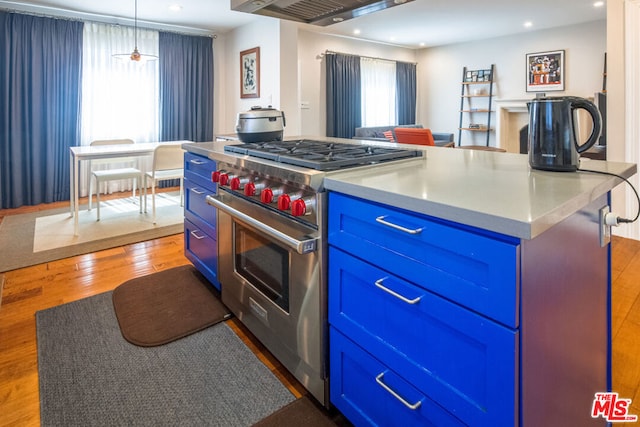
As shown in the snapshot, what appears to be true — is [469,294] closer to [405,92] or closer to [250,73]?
[250,73]

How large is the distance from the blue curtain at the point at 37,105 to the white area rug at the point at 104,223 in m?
0.79

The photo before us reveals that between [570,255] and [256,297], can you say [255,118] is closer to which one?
[256,297]

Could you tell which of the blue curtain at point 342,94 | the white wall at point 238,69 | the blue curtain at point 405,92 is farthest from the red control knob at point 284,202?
the blue curtain at point 405,92

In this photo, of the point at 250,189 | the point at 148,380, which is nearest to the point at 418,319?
the point at 250,189

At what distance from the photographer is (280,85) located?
4691mm

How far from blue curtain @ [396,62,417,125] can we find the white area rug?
4.79m

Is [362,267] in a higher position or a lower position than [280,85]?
lower

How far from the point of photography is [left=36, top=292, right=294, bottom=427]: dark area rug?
1.38m

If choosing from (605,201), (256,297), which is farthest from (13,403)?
(605,201)

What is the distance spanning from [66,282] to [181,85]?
3.77 m

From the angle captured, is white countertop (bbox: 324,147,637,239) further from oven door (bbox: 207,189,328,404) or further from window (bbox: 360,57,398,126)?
window (bbox: 360,57,398,126)

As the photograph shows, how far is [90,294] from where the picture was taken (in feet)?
7.58

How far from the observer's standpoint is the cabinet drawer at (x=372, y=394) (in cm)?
101

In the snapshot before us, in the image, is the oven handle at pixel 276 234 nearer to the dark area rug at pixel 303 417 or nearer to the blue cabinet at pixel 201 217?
the blue cabinet at pixel 201 217
